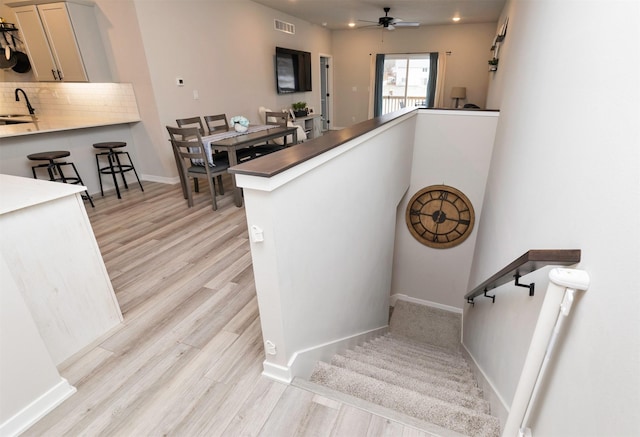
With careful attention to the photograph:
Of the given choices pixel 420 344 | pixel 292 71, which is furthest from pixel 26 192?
pixel 292 71

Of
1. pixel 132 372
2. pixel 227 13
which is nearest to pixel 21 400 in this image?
pixel 132 372

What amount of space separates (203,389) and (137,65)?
440 cm

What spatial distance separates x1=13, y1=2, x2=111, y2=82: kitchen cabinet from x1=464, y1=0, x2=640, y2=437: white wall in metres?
5.07

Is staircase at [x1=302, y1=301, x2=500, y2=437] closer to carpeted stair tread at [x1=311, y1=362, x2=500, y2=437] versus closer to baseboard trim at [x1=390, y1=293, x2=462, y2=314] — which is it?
carpeted stair tread at [x1=311, y1=362, x2=500, y2=437]

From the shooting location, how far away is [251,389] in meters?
1.54

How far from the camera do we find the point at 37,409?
1.40 metres

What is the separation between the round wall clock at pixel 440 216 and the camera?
4.45m

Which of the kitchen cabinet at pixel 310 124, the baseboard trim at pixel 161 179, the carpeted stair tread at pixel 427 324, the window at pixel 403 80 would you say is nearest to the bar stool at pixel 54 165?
the baseboard trim at pixel 161 179

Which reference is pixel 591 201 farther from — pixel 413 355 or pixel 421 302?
pixel 421 302

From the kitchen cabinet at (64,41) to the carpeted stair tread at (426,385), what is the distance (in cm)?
483

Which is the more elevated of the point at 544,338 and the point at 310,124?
the point at 544,338

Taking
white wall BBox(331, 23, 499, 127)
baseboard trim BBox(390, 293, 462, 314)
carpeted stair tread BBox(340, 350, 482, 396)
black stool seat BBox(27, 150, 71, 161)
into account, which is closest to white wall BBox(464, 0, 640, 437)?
carpeted stair tread BBox(340, 350, 482, 396)

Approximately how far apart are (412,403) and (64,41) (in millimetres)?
5557

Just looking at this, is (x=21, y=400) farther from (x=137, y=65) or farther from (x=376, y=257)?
(x=137, y=65)
